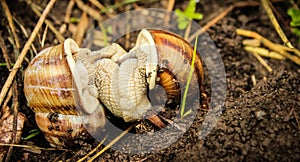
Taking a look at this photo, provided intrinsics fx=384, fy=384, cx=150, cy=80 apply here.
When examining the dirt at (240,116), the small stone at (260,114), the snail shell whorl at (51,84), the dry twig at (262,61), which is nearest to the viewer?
the dirt at (240,116)

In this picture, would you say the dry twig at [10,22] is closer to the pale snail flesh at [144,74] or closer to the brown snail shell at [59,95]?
the brown snail shell at [59,95]

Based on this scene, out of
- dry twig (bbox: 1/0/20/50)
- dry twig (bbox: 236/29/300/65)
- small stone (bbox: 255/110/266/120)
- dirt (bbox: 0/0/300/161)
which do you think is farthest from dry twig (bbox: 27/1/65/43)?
small stone (bbox: 255/110/266/120)

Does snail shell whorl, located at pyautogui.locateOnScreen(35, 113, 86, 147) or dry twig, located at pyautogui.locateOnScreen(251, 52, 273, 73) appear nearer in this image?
snail shell whorl, located at pyautogui.locateOnScreen(35, 113, 86, 147)

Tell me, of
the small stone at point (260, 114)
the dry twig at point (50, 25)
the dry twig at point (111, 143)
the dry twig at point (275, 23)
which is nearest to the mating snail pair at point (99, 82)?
the dry twig at point (111, 143)

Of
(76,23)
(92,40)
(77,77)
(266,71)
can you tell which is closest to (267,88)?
(266,71)

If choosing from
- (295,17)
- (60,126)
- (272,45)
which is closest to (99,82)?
(60,126)

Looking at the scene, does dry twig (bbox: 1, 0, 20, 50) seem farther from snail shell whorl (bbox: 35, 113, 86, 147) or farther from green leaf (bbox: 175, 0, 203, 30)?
green leaf (bbox: 175, 0, 203, 30)

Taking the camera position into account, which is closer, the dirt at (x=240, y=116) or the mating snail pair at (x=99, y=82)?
the dirt at (x=240, y=116)
